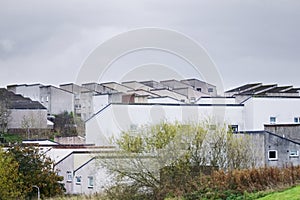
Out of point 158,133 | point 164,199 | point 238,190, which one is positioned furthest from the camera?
point 158,133

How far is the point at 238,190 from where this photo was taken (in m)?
30.1

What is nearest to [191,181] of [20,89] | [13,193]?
[13,193]

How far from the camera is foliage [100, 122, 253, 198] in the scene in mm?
33250

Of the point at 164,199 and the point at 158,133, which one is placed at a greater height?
the point at 158,133

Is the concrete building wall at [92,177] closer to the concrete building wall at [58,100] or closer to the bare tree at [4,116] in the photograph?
the bare tree at [4,116]

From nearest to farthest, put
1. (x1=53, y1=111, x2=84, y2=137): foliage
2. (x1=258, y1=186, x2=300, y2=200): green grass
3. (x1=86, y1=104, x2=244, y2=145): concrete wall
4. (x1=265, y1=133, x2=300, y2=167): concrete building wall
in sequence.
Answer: (x1=258, y1=186, x2=300, y2=200): green grass
(x1=265, y1=133, x2=300, y2=167): concrete building wall
(x1=86, y1=104, x2=244, y2=145): concrete wall
(x1=53, y1=111, x2=84, y2=137): foliage

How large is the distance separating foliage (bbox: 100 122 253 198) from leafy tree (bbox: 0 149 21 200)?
7.92 meters

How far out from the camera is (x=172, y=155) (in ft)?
112

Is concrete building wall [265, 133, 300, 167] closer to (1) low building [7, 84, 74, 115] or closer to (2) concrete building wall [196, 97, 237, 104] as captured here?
(2) concrete building wall [196, 97, 237, 104]

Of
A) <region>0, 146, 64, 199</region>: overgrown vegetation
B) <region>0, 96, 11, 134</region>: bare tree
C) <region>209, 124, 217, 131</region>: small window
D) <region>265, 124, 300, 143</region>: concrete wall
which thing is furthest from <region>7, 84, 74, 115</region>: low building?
<region>209, 124, 217, 131</region>: small window

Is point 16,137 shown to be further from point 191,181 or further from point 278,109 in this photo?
point 191,181

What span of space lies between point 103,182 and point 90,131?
15.4 metres

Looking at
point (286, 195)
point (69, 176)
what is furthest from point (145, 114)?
point (286, 195)

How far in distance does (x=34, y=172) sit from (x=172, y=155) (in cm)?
1119
